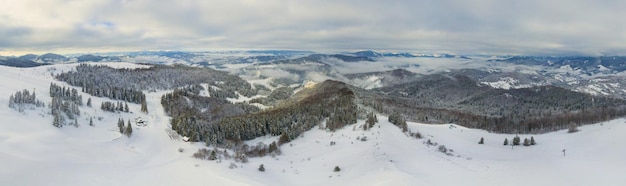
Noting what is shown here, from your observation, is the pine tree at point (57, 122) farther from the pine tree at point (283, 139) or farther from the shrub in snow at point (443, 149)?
the shrub in snow at point (443, 149)

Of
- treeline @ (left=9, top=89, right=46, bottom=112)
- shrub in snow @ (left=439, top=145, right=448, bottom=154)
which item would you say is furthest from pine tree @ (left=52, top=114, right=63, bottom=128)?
shrub in snow @ (left=439, top=145, right=448, bottom=154)

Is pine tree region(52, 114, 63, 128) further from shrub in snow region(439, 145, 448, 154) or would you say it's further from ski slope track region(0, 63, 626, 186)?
shrub in snow region(439, 145, 448, 154)

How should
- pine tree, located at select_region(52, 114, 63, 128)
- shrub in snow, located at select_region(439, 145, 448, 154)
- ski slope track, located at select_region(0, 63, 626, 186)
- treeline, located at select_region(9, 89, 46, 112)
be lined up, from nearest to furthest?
→ ski slope track, located at select_region(0, 63, 626, 186), shrub in snow, located at select_region(439, 145, 448, 154), pine tree, located at select_region(52, 114, 63, 128), treeline, located at select_region(9, 89, 46, 112)

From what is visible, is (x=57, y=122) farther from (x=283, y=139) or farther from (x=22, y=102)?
(x=283, y=139)

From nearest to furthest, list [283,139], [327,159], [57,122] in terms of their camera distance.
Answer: [327,159], [57,122], [283,139]

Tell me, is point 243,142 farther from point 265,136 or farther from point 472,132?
point 472,132

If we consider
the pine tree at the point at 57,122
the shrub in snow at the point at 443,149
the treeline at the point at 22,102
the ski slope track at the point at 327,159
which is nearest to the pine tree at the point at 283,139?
the ski slope track at the point at 327,159

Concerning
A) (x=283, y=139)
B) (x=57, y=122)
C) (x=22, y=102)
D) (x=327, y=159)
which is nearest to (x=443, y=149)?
(x=327, y=159)

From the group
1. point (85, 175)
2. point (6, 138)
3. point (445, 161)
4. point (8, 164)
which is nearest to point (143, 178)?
point (85, 175)
